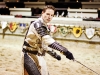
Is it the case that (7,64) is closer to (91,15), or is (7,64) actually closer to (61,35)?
(61,35)

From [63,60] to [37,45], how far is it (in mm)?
3385

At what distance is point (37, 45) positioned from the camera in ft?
6.51

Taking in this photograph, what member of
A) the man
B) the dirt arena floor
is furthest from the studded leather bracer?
the dirt arena floor

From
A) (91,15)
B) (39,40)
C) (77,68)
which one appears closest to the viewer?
(39,40)

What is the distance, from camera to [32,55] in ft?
6.59

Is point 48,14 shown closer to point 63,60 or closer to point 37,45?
point 37,45

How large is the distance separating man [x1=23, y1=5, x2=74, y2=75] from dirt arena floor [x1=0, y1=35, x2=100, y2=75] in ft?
5.39

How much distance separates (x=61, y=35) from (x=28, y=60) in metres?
5.20

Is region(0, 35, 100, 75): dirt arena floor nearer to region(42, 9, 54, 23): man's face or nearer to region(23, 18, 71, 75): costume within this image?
region(23, 18, 71, 75): costume

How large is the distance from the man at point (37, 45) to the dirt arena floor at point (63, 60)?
1642 mm

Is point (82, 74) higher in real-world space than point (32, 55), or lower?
lower

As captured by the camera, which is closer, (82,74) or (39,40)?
(39,40)

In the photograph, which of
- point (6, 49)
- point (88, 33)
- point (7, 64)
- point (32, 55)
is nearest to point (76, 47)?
point (88, 33)

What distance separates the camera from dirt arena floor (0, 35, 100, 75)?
169 inches
